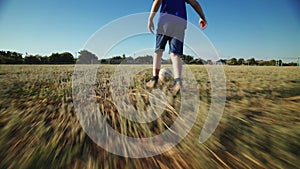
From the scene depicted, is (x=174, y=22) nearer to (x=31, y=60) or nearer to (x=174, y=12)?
(x=174, y=12)

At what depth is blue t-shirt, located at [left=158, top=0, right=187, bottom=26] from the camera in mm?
1953

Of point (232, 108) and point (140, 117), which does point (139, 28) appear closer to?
point (140, 117)

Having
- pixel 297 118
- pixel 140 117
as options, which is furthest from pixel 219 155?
pixel 297 118

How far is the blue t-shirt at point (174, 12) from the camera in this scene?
6.41 ft

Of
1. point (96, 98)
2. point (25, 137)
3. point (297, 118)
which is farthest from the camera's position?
point (96, 98)

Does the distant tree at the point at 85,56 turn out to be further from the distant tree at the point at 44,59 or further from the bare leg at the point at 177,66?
the distant tree at the point at 44,59

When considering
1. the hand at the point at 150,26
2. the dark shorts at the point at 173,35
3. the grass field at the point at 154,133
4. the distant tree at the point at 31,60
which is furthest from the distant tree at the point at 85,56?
the distant tree at the point at 31,60

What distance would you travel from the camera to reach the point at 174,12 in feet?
6.43

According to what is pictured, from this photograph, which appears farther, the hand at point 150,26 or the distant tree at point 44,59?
the distant tree at point 44,59

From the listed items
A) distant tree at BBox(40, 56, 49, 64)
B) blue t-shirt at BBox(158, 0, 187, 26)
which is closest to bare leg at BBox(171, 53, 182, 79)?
blue t-shirt at BBox(158, 0, 187, 26)

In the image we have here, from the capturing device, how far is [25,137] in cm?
88

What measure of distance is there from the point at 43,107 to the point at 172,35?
56.9 inches

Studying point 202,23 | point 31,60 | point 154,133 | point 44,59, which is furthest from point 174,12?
point 44,59

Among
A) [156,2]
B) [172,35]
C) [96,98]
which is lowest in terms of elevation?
[96,98]
